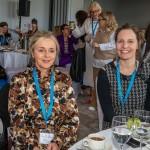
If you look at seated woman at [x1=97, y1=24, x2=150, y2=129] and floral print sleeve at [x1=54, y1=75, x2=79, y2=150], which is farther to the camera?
seated woman at [x1=97, y1=24, x2=150, y2=129]

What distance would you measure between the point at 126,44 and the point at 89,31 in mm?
2520

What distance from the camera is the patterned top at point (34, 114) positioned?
1753mm

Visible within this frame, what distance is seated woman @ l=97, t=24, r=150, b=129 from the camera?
1929 mm

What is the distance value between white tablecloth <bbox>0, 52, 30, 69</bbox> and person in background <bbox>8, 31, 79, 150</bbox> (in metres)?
3.31

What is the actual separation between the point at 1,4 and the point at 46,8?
1625 millimetres

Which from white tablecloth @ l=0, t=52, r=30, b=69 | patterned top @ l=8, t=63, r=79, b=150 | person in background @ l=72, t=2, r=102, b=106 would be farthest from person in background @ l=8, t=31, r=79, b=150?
white tablecloth @ l=0, t=52, r=30, b=69

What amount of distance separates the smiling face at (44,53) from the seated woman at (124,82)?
0.39m

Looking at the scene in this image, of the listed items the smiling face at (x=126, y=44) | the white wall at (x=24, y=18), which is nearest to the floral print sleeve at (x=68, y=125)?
the smiling face at (x=126, y=44)

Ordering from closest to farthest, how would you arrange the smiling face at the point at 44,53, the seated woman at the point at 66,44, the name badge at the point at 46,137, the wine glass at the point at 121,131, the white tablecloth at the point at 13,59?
1. the wine glass at the point at 121,131
2. the name badge at the point at 46,137
3. the smiling face at the point at 44,53
4. the white tablecloth at the point at 13,59
5. the seated woman at the point at 66,44

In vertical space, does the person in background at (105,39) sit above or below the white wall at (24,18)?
below

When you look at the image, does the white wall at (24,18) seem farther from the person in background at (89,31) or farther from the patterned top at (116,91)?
the patterned top at (116,91)

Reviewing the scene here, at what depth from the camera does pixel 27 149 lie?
1.76 metres

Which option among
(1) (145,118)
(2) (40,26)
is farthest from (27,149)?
(2) (40,26)

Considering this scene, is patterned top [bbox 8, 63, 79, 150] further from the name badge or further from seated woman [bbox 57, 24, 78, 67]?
seated woman [bbox 57, 24, 78, 67]
